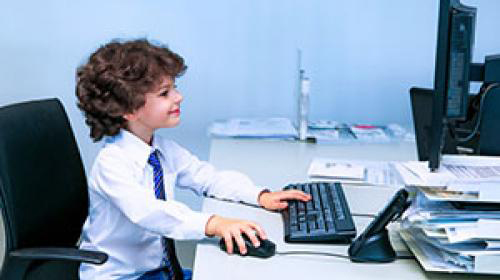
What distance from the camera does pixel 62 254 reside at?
1.41 metres

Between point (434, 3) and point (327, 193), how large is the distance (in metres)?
1.28

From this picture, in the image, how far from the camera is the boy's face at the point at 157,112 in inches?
60.1

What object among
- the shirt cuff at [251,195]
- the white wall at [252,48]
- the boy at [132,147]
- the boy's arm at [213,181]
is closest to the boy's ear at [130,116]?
the boy at [132,147]

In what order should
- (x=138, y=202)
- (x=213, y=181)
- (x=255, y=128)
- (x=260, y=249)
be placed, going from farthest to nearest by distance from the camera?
1. (x=255, y=128)
2. (x=213, y=181)
3. (x=138, y=202)
4. (x=260, y=249)

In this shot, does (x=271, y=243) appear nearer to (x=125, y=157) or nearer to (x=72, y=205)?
(x=125, y=157)

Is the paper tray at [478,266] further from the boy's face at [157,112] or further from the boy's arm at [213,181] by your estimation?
the boy's face at [157,112]

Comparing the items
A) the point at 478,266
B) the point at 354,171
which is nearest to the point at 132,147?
the point at 354,171

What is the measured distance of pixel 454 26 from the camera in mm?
1121

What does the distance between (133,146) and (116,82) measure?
0.15 meters

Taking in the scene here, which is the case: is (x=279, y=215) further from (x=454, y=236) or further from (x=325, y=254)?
(x=454, y=236)

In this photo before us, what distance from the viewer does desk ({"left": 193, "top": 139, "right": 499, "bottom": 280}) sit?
3.72 ft

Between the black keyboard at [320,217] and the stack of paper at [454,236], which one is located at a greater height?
the stack of paper at [454,236]

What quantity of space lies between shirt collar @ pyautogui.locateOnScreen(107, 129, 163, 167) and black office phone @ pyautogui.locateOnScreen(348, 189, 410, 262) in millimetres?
520

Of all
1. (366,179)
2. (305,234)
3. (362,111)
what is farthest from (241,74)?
(305,234)
